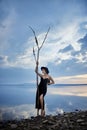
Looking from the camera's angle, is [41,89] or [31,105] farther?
[31,105]

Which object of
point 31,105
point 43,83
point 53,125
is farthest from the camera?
point 31,105

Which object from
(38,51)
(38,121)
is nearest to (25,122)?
(38,121)

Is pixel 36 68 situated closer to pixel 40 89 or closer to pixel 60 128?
pixel 40 89

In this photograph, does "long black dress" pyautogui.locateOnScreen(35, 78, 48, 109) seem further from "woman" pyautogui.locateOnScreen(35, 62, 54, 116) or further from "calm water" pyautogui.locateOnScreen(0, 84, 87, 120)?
"calm water" pyautogui.locateOnScreen(0, 84, 87, 120)

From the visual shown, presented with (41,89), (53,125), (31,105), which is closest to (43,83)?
(41,89)

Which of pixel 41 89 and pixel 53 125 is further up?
Result: pixel 41 89

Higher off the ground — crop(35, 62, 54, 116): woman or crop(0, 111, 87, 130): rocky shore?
crop(35, 62, 54, 116): woman

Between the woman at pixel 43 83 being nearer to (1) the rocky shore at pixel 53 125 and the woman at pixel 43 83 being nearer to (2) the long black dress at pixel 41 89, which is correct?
(2) the long black dress at pixel 41 89

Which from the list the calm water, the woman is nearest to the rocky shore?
the woman

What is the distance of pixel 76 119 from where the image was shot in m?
9.86

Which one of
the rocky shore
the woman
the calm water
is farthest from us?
the calm water

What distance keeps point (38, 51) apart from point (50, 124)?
3537 mm

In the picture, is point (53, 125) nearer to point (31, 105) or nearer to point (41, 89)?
point (41, 89)

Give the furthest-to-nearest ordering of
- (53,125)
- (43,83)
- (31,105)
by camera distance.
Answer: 1. (31,105)
2. (43,83)
3. (53,125)
